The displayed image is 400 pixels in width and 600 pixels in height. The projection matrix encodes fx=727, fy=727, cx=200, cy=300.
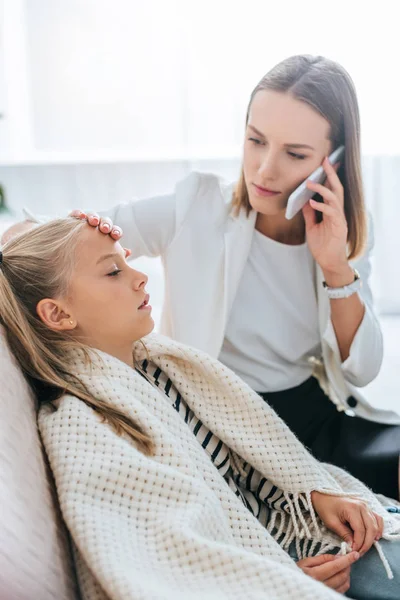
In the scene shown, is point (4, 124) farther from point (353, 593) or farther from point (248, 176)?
point (353, 593)

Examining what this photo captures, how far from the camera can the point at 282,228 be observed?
159 cm

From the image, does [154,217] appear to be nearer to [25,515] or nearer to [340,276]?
[340,276]

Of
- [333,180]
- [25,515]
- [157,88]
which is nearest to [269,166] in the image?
[333,180]

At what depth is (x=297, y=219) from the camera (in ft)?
5.26

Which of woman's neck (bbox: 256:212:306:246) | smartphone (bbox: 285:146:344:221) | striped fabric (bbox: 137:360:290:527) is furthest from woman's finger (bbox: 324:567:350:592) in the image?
woman's neck (bbox: 256:212:306:246)

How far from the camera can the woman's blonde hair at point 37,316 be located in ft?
3.22

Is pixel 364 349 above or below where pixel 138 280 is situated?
below

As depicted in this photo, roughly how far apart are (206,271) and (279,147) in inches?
12.1

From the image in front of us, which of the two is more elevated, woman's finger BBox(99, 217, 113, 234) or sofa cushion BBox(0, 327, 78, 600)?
woman's finger BBox(99, 217, 113, 234)

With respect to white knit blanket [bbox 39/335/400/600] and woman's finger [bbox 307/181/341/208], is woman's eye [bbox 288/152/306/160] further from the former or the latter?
white knit blanket [bbox 39/335/400/600]

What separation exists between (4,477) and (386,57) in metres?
2.41

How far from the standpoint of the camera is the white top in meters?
1.51

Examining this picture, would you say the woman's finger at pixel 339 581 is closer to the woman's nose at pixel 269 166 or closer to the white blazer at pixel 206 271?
the white blazer at pixel 206 271

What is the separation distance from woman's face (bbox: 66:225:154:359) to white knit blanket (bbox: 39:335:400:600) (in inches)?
2.3
